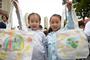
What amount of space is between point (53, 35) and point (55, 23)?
209mm

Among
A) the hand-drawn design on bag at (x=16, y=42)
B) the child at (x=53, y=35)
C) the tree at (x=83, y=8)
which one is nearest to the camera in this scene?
the hand-drawn design on bag at (x=16, y=42)

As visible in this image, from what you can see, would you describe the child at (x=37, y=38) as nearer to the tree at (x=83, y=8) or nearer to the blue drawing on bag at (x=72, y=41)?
the blue drawing on bag at (x=72, y=41)

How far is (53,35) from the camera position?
16.6 ft

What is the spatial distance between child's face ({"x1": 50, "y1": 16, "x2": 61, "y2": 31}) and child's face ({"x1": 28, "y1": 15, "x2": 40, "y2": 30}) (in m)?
0.19

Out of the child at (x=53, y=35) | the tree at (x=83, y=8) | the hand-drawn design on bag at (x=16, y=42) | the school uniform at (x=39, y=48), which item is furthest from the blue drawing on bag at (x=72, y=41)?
the tree at (x=83, y=8)

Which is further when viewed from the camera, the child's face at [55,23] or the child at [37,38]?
the child's face at [55,23]

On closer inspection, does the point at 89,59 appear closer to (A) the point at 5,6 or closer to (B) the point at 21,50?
(B) the point at 21,50

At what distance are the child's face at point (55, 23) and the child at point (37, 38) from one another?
0.61ft

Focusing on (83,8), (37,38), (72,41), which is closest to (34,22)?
(37,38)

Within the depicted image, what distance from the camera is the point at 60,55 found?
4.93 m

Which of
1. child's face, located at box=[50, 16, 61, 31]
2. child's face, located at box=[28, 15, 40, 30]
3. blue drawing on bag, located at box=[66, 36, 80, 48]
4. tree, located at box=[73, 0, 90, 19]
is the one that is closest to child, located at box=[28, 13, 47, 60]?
child's face, located at box=[28, 15, 40, 30]

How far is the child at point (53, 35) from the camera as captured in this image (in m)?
5.01

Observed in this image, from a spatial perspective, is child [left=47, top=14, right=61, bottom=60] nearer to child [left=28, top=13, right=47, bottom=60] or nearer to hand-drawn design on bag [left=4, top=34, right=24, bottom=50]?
child [left=28, top=13, right=47, bottom=60]

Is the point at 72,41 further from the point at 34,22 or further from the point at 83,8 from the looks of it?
the point at 83,8
